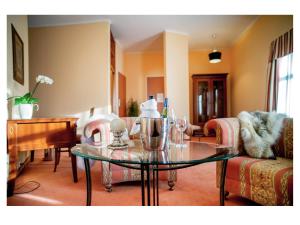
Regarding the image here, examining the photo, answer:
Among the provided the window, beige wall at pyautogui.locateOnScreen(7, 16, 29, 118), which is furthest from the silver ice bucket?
the window

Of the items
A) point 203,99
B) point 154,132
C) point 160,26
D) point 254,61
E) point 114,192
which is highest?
point 160,26

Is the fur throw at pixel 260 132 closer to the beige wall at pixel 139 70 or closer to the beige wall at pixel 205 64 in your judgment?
the beige wall at pixel 205 64

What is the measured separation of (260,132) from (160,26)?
368 cm

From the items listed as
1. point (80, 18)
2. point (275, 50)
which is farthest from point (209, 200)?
point (80, 18)

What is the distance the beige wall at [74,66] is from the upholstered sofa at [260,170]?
9.75 ft

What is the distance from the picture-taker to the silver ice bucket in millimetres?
1207

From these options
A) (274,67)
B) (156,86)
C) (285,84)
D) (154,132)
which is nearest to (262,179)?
(154,132)

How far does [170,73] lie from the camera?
17.2ft

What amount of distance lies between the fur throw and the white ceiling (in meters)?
3.00

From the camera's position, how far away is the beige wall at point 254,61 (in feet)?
12.3

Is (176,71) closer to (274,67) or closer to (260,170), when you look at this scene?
(274,67)

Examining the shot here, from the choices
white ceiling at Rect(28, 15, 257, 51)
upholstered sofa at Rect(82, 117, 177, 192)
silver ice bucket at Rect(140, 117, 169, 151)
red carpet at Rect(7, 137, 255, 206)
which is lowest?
red carpet at Rect(7, 137, 255, 206)

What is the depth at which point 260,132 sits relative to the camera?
1924 mm

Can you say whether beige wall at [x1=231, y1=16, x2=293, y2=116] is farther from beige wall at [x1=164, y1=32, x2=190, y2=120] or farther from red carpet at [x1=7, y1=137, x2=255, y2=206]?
red carpet at [x1=7, y1=137, x2=255, y2=206]
